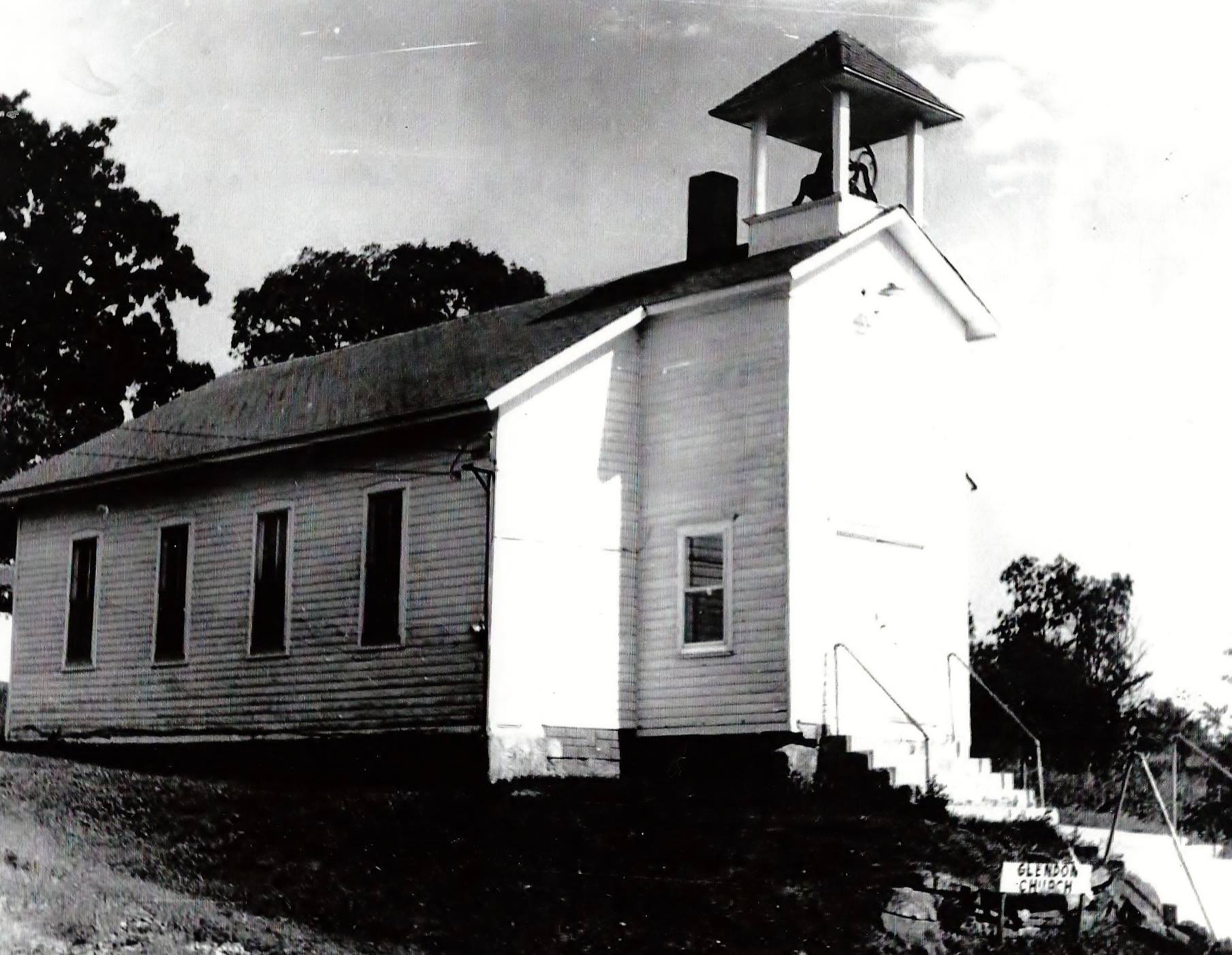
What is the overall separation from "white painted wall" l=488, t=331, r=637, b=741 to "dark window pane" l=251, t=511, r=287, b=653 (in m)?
3.96

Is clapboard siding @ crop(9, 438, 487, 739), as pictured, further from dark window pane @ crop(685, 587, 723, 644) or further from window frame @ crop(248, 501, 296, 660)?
dark window pane @ crop(685, 587, 723, 644)

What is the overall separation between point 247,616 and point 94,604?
3435 millimetres

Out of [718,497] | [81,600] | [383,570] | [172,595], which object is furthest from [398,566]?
[81,600]

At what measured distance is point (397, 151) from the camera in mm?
27438

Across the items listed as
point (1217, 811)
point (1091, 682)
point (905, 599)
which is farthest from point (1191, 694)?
→ point (905, 599)

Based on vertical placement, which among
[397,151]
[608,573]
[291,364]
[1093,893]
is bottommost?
[1093,893]

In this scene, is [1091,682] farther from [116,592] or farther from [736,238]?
[116,592]

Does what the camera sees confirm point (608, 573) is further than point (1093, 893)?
Yes

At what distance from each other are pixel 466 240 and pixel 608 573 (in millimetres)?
21108

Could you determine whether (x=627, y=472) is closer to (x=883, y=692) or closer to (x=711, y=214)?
(x=883, y=692)

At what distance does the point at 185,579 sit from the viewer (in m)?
24.7

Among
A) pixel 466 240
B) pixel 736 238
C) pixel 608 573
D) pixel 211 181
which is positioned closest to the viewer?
pixel 608 573

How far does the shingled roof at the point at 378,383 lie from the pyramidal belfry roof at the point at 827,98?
188 cm

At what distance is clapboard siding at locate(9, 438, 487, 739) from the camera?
21188 mm
